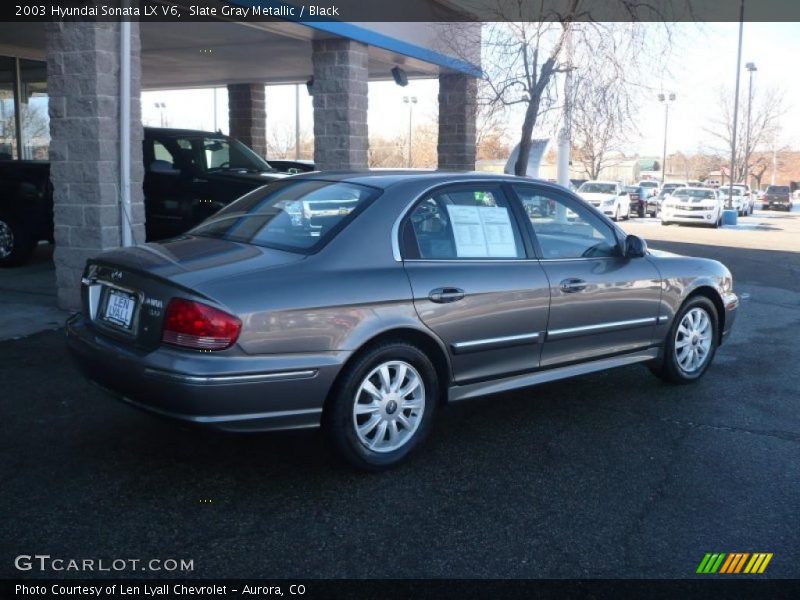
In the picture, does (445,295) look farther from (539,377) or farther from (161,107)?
(161,107)

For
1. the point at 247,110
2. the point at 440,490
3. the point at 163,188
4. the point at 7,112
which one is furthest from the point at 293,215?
the point at 247,110

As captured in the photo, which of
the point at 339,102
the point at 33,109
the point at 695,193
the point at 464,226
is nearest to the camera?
the point at 464,226

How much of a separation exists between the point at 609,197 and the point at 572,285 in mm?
28157

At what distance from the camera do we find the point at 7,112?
51.7ft

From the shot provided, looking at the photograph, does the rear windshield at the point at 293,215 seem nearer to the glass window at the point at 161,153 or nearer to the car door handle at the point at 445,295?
the car door handle at the point at 445,295

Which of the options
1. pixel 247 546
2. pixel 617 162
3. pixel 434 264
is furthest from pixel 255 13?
pixel 617 162

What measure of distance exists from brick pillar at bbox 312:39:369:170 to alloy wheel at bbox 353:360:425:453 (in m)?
7.93

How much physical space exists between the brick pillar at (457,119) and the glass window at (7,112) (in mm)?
8376

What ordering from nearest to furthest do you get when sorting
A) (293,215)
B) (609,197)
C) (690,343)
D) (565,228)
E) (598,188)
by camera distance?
(293,215) → (565,228) → (690,343) → (609,197) → (598,188)

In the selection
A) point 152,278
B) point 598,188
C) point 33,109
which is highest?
point 33,109

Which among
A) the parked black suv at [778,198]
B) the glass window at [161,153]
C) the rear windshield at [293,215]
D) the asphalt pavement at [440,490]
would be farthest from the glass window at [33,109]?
the parked black suv at [778,198]

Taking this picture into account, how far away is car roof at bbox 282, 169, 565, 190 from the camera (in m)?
4.78

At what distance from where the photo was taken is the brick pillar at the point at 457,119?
16094mm

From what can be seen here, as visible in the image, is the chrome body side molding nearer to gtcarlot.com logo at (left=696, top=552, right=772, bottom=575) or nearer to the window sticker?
the window sticker
